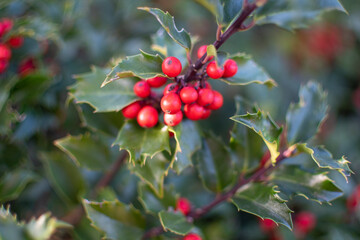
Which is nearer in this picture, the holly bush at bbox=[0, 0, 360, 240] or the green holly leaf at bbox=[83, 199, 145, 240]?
the holly bush at bbox=[0, 0, 360, 240]

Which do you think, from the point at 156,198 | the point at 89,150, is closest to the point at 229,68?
the point at 156,198

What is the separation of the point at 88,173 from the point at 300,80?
1.82 meters

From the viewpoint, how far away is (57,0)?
5.81 ft

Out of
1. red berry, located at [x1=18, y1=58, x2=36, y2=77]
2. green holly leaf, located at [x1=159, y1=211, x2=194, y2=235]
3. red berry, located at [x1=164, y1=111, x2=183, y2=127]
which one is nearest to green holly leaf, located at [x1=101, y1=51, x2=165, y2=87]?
red berry, located at [x1=164, y1=111, x2=183, y2=127]

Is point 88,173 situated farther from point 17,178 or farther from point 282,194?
point 282,194

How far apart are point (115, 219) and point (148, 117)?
0.39m

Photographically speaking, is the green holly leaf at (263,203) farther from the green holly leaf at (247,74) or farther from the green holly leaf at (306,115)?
the green holly leaf at (247,74)

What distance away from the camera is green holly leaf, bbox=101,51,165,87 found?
2.72 ft

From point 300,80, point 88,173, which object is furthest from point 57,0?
point 300,80

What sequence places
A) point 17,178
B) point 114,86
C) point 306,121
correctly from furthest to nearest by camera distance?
point 17,178, point 306,121, point 114,86

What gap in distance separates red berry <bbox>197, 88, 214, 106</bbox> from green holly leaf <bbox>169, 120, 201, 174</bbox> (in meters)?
0.11

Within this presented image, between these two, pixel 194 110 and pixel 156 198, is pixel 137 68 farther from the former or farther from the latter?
pixel 156 198

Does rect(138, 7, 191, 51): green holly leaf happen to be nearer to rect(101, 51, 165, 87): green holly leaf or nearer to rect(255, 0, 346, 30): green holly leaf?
rect(101, 51, 165, 87): green holly leaf

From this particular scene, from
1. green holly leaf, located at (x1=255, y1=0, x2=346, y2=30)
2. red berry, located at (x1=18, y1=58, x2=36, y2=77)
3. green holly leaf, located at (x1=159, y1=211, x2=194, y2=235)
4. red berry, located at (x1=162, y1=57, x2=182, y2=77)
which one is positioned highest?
green holly leaf, located at (x1=255, y1=0, x2=346, y2=30)
